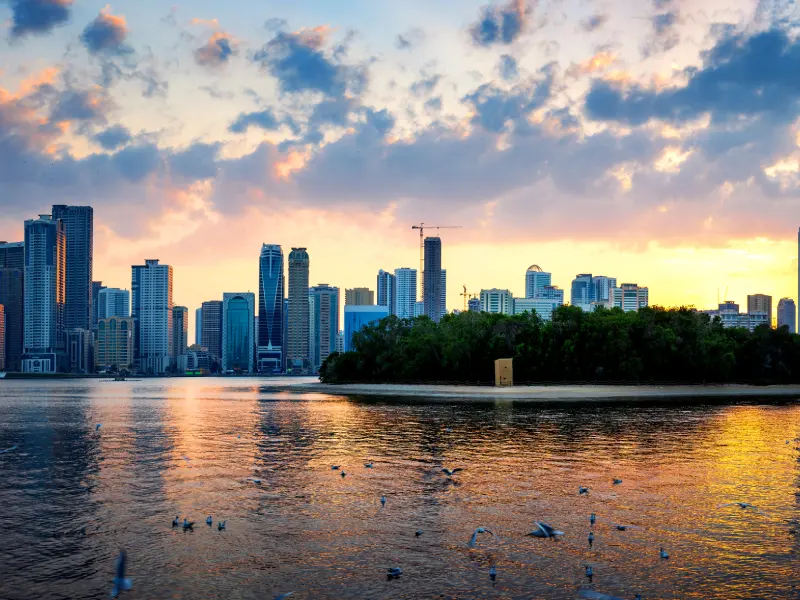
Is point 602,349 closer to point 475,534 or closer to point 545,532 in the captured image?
point 545,532

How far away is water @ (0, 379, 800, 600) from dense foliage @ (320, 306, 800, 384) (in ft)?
269

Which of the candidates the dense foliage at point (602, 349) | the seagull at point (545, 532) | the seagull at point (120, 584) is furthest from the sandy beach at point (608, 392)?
the seagull at point (120, 584)

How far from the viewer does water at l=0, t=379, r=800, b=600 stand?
703 inches

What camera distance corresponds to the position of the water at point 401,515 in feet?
58.5

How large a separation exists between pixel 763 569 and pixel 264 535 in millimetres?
13565

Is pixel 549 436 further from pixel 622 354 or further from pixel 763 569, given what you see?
pixel 622 354

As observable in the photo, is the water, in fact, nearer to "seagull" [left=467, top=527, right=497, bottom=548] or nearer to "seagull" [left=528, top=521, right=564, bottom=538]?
"seagull" [left=467, top=527, right=497, bottom=548]

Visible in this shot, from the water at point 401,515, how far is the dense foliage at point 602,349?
269 ft

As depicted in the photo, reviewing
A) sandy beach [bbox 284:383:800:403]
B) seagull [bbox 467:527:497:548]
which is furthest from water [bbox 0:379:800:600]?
sandy beach [bbox 284:383:800:403]

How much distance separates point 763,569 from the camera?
1852cm

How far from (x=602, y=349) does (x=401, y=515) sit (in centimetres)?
11165

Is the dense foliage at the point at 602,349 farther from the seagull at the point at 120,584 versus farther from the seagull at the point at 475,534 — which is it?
the seagull at the point at 120,584

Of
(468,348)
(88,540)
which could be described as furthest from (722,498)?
(468,348)

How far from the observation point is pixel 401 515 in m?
24.8
